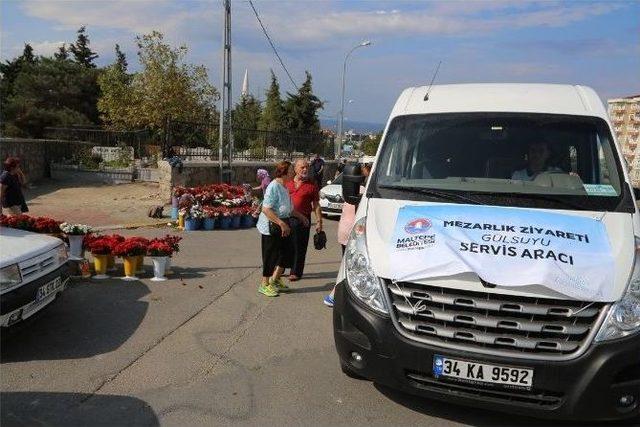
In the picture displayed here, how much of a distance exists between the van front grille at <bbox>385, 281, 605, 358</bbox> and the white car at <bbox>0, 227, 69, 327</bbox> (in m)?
3.08

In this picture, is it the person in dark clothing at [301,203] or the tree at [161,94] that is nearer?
the person in dark clothing at [301,203]

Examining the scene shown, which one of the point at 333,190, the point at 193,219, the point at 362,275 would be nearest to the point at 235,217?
the point at 193,219

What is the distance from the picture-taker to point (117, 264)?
26.3 feet

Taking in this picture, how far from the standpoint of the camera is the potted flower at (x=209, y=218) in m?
12.3

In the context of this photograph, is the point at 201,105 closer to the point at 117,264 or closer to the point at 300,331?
the point at 117,264

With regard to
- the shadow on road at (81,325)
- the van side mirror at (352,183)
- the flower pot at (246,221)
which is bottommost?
the flower pot at (246,221)

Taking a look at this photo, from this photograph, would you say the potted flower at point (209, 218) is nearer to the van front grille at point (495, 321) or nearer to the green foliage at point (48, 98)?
the van front grille at point (495, 321)

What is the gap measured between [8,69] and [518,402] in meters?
59.9

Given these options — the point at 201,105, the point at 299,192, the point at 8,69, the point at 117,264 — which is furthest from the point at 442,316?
the point at 8,69

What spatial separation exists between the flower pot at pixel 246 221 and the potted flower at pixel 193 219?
3.86 feet

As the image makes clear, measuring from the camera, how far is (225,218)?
→ 12680 millimetres

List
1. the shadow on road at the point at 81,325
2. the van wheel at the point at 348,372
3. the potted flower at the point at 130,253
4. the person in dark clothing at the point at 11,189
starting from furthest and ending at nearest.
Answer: the person in dark clothing at the point at 11,189, the potted flower at the point at 130,253, the shadow on road at the point at 81,325, the van wheel at the point at 348,372

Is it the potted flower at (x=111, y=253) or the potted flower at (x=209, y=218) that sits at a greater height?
the potted flower at (x=111, y=253)

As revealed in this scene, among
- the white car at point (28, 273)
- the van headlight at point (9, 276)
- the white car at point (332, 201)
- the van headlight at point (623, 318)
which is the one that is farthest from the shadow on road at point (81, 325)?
the white car at point (332, 201)
